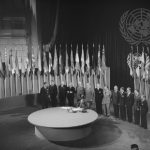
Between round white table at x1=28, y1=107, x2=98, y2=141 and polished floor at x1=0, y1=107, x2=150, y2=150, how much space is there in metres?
0.21

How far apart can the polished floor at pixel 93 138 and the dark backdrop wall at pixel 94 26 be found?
3.91 meters

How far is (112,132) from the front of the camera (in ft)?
28.3

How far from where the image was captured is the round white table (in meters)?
7.66

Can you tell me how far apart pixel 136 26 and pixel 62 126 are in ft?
25.6

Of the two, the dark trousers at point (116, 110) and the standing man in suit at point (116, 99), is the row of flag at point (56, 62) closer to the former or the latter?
the standing man in suit at point (116, 99)

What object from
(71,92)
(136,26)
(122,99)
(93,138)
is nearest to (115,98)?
(122,99)

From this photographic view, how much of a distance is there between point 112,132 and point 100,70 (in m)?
5.26

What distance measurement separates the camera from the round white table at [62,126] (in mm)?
7663

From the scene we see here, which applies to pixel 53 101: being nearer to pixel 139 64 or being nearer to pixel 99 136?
pixel 139 64

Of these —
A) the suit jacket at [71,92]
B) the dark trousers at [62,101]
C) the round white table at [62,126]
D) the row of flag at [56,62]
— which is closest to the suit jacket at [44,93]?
the dark trousers at [62,101]

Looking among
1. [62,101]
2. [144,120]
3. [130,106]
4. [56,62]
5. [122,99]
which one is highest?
[56,62]

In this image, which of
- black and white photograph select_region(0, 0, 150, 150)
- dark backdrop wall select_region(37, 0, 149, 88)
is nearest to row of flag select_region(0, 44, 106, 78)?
black and white photograph select_region(0, 0, 150, 150)

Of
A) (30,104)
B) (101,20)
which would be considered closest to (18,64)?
(30,104)

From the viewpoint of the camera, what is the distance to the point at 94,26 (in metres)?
14.0
